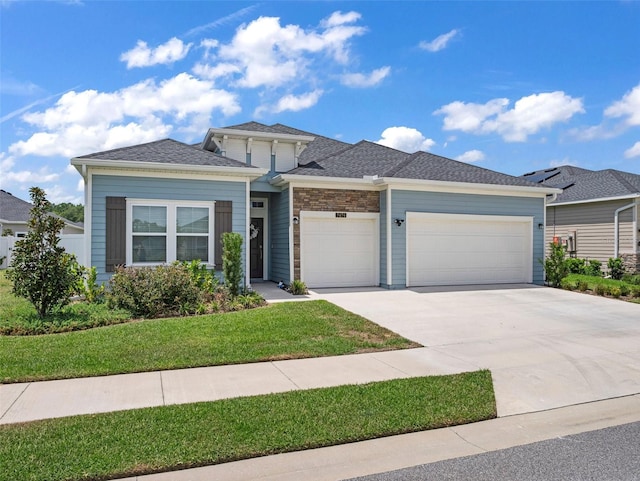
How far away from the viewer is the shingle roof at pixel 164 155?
38.4ft

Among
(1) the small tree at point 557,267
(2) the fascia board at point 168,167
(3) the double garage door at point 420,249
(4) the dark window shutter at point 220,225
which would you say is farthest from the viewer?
(1) the small tree at point 557,267

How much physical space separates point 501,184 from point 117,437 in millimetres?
13827

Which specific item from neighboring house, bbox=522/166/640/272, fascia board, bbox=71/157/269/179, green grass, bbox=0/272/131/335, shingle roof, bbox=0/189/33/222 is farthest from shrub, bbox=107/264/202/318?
shingle roof, bbox=0/189/33/222

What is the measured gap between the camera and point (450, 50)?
13992 millimetres

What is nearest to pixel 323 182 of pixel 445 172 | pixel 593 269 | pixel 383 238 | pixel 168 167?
pixel 383 238

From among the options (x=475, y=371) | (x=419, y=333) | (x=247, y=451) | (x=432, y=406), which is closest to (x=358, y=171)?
(x=419, y=333)

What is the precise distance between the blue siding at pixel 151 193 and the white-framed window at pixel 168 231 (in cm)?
20

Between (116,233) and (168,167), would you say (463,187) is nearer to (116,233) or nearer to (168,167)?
(168,167)

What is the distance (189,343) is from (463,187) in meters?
10.3

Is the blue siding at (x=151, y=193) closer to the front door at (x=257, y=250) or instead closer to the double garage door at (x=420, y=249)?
the double garage door at (x=420, y=249)

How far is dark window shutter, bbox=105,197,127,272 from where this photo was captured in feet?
37.6

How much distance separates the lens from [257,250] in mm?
15602

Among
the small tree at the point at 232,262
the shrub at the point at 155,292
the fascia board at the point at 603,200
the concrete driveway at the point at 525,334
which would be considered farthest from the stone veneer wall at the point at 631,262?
the shrub at the point at 155,292

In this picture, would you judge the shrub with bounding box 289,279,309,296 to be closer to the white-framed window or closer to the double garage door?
the double garage door
